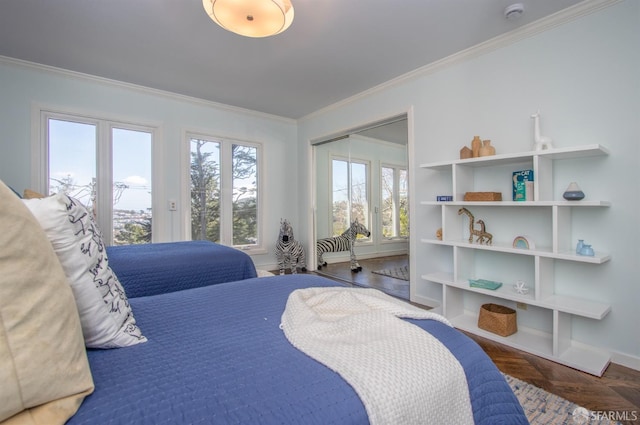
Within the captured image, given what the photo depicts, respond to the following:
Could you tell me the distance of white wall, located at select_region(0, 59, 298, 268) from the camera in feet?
10.3

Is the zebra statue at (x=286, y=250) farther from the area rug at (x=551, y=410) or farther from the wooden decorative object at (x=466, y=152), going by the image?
the area rug at (x=551, y=410)

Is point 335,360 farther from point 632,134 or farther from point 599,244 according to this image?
point 632,134

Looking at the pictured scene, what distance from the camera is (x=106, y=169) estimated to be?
144 inches

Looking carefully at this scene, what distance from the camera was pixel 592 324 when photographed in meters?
2.21

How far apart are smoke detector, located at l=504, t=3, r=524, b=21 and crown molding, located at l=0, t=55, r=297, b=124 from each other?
133 inches

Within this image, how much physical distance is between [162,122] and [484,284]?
13.4ft

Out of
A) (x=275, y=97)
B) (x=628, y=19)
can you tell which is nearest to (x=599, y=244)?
(x=628, y=19)

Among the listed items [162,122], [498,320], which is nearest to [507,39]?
[498,320]

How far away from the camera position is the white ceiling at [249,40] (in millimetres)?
2309

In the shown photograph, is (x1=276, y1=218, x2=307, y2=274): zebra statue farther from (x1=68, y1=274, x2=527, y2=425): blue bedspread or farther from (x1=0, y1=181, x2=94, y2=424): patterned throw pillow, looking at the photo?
(x1=0, y1=181, x2=94, y2=424): patterned throw pillow

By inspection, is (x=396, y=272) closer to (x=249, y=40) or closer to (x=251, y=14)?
(x=249, y=40)

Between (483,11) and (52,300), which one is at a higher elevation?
(483,11)

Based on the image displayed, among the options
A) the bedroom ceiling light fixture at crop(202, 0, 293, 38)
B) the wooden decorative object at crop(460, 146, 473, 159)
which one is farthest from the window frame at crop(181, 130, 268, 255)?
the wooden decorative object at crop(460, 146, 473, 159)

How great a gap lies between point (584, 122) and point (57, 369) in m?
3.09
